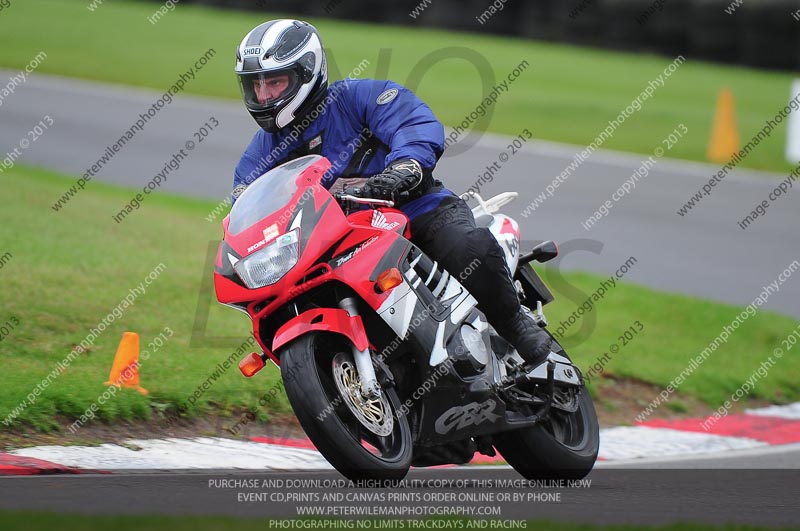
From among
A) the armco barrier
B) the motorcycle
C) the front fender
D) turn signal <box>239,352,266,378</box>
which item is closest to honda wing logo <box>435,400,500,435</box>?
the motorcycle

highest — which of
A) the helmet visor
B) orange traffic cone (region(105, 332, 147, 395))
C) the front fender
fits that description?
the helmet visor

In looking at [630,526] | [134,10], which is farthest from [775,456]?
[134,10]

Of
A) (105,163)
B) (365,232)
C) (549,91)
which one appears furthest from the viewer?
(549,91)

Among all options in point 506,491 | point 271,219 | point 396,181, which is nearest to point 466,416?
point 506,491

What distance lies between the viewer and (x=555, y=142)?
61.8 ft

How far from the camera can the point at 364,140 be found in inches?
Result: 239

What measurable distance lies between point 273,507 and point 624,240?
368 inches

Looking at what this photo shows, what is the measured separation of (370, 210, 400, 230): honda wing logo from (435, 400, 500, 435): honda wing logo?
0.88 metres

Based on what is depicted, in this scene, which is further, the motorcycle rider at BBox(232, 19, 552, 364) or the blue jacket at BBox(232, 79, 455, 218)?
the blue jacket at BBox(232, 79, 455, 218)

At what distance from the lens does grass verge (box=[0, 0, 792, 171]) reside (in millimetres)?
20156

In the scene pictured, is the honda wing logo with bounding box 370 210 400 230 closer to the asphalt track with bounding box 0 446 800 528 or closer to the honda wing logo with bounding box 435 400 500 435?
the honda wing logo with bounding box 435 400 500 435

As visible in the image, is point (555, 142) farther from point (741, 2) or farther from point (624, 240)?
point (741, 2)

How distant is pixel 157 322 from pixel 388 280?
3732mm

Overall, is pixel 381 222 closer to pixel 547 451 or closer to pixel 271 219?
pixel 271 219
